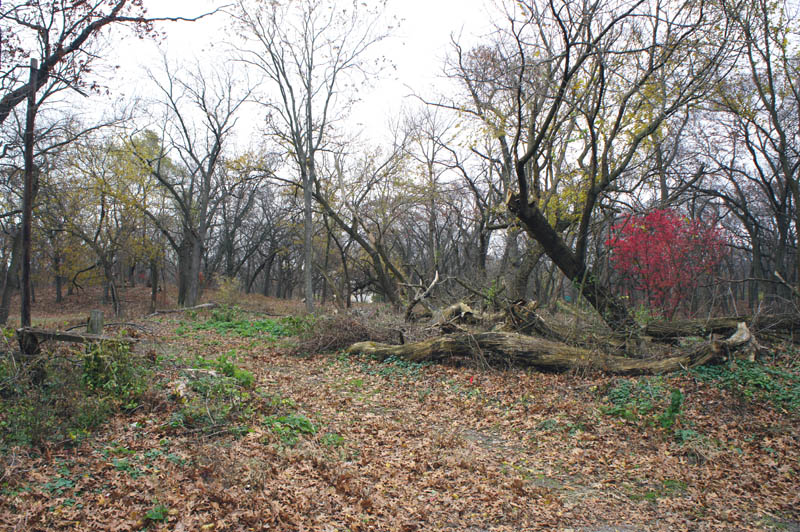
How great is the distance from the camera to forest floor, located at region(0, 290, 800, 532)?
367cm

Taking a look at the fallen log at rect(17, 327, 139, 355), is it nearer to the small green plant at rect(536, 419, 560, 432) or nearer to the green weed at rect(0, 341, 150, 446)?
the green weed at rect(0, 341, 150, 446)

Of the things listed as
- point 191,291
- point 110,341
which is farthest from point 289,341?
point 191,291

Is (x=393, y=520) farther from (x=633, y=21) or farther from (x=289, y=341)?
(x=633, y=21)

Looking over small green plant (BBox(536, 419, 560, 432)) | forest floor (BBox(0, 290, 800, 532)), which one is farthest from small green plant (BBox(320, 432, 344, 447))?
small green plant (BBox(536, 419, 560, 432))

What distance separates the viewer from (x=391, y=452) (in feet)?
17.0

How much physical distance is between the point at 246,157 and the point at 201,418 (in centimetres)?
1777

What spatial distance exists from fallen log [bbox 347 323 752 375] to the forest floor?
0.31 m

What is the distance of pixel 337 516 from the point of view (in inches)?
146

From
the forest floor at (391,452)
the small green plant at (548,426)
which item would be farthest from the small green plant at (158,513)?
the small green plant at (548,426)

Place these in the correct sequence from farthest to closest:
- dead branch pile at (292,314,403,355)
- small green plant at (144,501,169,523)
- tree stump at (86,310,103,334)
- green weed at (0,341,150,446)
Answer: dead branch pile at (292,314,403,355)
tree stump at (86,310,103,334)
green weed at (0,341,150,446)
small green plant at (144,501,169,523)

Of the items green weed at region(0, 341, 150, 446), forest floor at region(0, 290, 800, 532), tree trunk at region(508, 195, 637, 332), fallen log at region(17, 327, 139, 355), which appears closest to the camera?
forest floor at region(0, 290, 800, 532)

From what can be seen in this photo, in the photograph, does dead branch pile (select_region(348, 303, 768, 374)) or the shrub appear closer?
dead branch pile (select_region(348, 303, 768, 374))

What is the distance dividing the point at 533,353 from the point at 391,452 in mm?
3961

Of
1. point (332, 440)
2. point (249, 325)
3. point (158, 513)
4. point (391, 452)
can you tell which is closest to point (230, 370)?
point (332, 440)
